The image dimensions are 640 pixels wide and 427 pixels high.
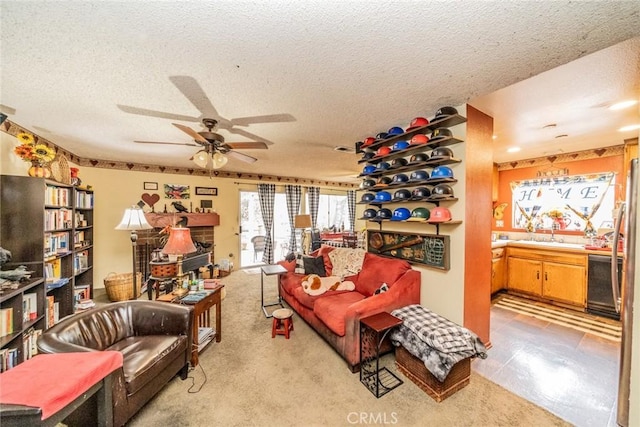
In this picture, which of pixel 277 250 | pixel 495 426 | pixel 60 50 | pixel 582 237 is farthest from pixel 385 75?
pixel 277 250

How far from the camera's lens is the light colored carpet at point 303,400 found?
5.67ft

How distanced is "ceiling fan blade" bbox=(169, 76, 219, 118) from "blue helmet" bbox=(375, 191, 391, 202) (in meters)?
2.04

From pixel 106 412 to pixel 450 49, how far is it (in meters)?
3.03

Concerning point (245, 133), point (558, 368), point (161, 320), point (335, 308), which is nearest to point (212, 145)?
point (245, 133)

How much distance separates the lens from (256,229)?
21.5 ft

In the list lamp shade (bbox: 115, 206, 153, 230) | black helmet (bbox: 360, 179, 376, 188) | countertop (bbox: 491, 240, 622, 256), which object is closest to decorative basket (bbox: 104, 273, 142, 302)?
lamp shade (bbox: 115, 206, 153, 230)

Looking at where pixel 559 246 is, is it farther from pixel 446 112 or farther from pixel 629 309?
pixel 629 309

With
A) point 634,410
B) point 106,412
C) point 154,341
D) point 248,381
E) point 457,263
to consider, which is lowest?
point 248,381

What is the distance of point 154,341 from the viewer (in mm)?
1997

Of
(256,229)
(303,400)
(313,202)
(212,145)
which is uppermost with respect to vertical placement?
(212,145)

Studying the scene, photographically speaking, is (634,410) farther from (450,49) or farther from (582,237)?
(582,237)

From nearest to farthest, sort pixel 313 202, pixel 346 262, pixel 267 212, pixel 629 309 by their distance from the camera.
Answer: pixel 629 309
pixel 346 262
pixel 267 212
pixel 313 202

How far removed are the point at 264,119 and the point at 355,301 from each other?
7.30 feet

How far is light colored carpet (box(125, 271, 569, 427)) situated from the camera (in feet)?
5.67
